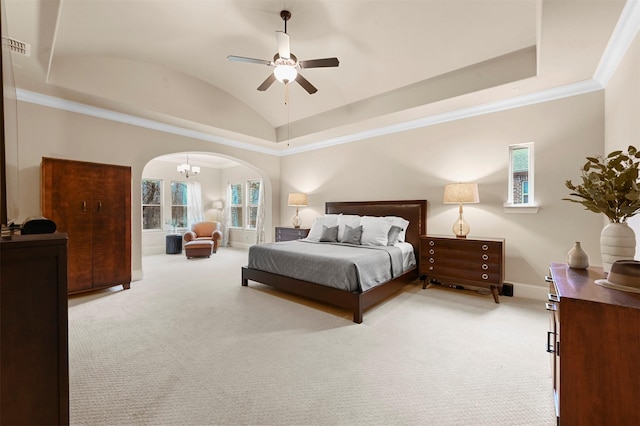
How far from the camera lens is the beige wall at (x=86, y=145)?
3.53 metres

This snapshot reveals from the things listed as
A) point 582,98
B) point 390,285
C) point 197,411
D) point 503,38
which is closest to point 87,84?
point 197,411

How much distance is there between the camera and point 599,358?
3.92 ft

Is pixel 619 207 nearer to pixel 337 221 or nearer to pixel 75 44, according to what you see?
pixel 337 221

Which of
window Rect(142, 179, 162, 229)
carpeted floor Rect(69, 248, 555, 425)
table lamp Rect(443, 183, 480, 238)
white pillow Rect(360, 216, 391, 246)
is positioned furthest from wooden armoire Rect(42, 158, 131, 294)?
table lamp Rect(443, 183, 480, 238)

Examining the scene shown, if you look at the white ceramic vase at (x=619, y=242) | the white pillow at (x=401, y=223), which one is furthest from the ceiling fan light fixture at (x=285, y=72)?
the white ceramic vase at (x=619, y=242)

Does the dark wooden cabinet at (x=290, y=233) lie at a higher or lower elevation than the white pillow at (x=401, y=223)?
lower

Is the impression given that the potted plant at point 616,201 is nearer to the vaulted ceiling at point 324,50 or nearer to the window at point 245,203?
the vaulted ceiling at point 324,50

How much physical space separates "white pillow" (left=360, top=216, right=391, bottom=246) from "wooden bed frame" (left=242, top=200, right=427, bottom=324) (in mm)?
542

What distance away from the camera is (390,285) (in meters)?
3.45

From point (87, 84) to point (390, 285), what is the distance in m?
4.89

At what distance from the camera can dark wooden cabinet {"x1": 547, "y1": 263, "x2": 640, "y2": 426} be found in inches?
45.0

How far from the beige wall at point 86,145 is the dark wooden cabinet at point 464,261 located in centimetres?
457

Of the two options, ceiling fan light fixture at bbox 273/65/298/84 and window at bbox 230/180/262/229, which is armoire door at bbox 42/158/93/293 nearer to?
ceiling fan light fixture at bbox 273/65/298/84

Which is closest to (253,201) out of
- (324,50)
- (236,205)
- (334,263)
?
(236,205)
